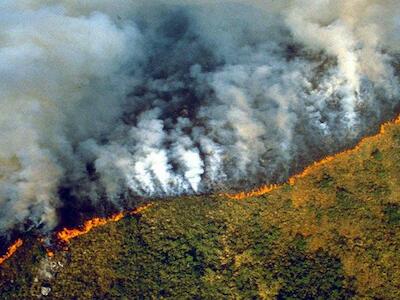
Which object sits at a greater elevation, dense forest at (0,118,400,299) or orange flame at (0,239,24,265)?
orange flame at (0,239,24,265)

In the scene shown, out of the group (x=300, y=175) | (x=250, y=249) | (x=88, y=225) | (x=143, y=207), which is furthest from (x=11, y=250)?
(x=300, y=175)

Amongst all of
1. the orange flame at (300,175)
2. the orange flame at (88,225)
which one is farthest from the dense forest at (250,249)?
the orange flame at (88,225)

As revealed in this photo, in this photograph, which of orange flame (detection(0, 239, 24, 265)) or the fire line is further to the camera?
the fire line

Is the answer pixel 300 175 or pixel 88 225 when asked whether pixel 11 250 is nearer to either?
pixel 88 225

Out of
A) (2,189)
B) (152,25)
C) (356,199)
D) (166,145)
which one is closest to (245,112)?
(166,145)

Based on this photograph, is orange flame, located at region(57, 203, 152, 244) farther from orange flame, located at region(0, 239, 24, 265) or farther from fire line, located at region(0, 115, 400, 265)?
orange flame, located at region(0, 239, 24, 265)

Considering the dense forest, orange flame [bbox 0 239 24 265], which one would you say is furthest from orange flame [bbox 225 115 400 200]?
orange flame [bbox 0 239 24 265]

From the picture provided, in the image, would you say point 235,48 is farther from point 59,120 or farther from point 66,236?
point 66,236
